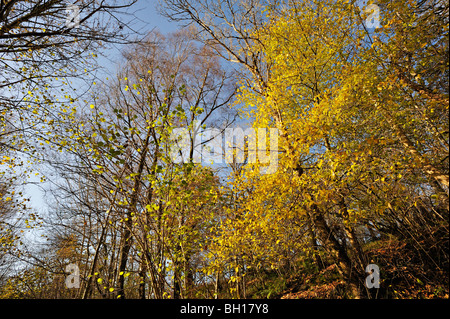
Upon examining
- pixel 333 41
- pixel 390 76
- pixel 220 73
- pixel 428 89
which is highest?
pixel 220 73

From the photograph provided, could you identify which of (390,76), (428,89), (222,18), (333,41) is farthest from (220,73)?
(428,89)

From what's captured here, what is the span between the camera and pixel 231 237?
15.3ft

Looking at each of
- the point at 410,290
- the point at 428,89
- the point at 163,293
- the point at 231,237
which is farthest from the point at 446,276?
the point at 163,293

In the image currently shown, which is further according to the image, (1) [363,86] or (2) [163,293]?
(1) [363,86]

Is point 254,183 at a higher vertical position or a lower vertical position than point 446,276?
higher

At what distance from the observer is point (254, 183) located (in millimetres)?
4609

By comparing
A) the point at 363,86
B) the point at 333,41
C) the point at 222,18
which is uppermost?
the point at 222,18

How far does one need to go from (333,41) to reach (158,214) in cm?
613

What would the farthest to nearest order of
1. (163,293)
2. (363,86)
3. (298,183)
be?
(363,86)
(298,183)
(163,293)

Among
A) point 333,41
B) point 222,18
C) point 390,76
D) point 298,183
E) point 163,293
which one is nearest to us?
point 163,293
